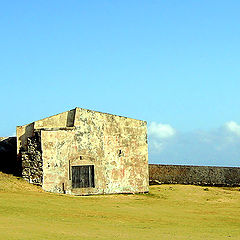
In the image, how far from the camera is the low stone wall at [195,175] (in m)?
34.4

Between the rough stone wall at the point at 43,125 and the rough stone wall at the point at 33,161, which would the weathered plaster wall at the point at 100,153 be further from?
the rough stone wall at the point at 43,125

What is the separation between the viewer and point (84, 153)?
25.6 metres

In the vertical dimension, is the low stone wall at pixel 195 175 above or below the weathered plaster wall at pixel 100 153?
below

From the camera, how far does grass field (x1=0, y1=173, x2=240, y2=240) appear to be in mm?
12664

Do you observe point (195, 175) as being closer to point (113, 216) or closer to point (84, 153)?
point (84, 153)

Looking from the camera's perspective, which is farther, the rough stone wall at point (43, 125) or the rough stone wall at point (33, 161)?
the rough stone wall at point (43, 125)

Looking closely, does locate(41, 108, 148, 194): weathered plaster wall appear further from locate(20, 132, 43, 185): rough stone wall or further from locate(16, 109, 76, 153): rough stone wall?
locate(16, 109, 76, 153): rough stone wall

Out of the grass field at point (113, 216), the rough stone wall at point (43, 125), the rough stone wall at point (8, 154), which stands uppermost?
the rough stone wall at point (43, 125)

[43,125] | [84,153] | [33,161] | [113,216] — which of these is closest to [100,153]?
[84,153]

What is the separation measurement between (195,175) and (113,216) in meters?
19.2

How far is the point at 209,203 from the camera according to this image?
24.9 metres

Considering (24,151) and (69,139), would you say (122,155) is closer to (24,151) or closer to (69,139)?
(69,139)

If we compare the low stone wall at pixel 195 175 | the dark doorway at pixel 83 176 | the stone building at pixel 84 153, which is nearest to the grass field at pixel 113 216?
the stone building at pixel 84 153

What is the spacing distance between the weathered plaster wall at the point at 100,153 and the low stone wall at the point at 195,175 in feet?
25.2
